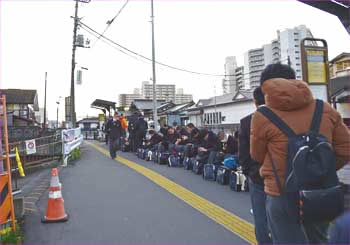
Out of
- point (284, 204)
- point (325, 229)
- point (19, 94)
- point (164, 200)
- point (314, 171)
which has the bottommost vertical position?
point (164, 200)

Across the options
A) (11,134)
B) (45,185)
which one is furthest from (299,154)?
(11,134)

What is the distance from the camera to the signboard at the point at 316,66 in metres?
6.54

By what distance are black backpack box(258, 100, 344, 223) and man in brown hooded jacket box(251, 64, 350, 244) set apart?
55mm

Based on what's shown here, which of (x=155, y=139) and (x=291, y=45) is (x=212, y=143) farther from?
(x=291, y=45)

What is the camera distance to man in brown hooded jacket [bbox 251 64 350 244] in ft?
7.55

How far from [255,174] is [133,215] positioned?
2879 millimetres

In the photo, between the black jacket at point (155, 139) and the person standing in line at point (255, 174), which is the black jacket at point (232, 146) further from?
the black jacket at point (155, 139)

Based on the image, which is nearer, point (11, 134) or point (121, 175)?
point (121, 175)

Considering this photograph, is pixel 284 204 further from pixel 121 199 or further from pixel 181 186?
pixel 181 186

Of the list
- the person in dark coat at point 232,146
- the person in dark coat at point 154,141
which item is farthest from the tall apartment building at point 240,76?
the person in dark coat at point 232,146

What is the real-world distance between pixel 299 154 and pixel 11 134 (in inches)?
902

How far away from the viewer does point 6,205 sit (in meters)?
4.55

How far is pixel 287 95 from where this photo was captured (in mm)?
2303

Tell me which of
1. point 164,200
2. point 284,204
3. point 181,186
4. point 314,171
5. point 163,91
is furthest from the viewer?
point 163,91
